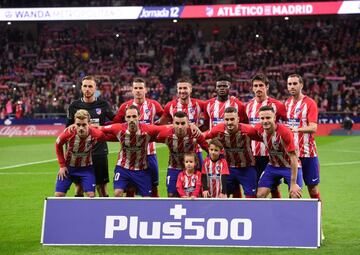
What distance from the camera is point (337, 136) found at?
99.8 ft

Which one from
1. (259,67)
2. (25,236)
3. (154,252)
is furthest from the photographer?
(259,67)

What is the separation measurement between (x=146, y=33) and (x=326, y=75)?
12.1m

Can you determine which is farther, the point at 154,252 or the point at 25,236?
the point at 25,236

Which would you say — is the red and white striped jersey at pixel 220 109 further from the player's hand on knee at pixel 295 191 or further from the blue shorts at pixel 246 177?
the player's hand on knee at pixel 295 191

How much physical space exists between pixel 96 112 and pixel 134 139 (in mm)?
1269

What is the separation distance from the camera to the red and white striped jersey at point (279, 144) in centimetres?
857

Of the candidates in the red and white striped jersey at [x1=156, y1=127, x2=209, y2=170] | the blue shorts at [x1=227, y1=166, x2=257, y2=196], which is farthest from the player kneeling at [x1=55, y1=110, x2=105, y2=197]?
the blue shorts at [x1=227, y1=166, x2=257, y2=196]

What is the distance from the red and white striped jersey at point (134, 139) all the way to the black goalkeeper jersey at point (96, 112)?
97 cm

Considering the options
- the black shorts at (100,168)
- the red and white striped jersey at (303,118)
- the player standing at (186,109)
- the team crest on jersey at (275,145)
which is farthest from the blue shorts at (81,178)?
the red and white striped jersey at (303,118)

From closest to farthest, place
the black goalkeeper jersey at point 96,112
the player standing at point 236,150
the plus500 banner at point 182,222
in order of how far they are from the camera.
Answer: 1. the plus500 banner at point 182,222
2. the player standing at point 236,150
3. the black goalkeeper jersey at point 96,112

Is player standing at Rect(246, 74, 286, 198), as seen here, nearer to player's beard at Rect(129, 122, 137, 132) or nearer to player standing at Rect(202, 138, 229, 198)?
player standing at Rect(202, 138, 229, 198)

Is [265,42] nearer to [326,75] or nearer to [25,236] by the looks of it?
[326,75]

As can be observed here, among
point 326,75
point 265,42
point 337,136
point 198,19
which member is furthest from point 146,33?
point 337,136

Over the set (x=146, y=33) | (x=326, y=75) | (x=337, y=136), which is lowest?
(x=337, y=136)
